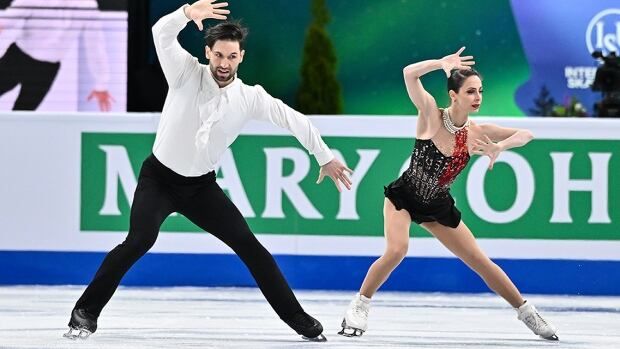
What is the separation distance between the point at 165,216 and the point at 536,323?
176 cm

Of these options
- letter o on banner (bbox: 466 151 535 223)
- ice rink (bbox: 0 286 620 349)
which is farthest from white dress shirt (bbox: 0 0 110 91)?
letter o on banner (bbox: 466 151 535 223)

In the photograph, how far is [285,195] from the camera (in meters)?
8.98

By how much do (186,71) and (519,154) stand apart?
3349mm

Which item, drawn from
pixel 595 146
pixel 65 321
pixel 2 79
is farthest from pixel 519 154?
pixel 2 79

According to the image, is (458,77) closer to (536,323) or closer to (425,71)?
(425,71)

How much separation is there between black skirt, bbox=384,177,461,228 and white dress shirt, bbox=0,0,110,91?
6044 mm

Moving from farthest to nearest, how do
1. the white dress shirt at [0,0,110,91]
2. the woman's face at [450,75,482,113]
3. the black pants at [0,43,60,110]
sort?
the white dress shirt at [0,0,110,91]
the black pants at [0,43,60,110]
the woman's face at [450,75,482,113]

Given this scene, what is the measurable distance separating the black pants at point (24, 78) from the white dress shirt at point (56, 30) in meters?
0.08

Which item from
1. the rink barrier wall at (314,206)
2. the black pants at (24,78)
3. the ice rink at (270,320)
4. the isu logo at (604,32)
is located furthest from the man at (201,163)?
the isu logo at (604,32)

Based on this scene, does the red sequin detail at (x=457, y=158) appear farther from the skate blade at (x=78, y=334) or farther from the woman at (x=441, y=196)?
the skate blade at (x=78, y=334)

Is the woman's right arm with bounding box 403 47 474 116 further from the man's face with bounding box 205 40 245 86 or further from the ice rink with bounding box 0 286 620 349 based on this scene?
the ice rink with bounding box 0 286 620 349

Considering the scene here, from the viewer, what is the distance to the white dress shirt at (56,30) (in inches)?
485

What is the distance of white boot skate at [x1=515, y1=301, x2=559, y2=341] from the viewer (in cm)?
657

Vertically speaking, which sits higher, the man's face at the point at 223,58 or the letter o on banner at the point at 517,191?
the man's face at the point at 223,58
